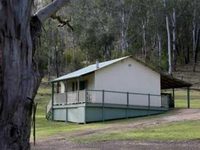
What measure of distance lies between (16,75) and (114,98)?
1098 inches

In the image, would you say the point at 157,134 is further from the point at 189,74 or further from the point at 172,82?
the point at 189,74

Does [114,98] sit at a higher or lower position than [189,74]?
lower

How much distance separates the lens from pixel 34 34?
6.72 m

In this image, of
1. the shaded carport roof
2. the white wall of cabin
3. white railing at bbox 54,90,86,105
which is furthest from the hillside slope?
white railing at bbox 54,90,86,105

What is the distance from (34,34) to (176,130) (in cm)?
1765

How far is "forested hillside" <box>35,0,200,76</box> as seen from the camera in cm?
6353

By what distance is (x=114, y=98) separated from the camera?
33.8 metres

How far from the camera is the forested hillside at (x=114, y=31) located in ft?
208

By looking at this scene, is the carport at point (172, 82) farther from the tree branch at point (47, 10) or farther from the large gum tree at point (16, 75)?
the large gum tree at point (16, 75)

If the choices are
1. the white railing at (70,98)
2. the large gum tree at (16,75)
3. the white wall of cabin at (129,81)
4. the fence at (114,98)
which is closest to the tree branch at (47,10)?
the large gum tree at (16,75)

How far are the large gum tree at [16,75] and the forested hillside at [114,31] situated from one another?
178 ft

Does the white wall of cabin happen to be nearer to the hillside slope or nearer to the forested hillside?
the hillside slope

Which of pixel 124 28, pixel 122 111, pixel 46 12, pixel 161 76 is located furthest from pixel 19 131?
pixel 124 28

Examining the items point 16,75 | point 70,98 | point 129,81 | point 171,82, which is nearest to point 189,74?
point 171,82
